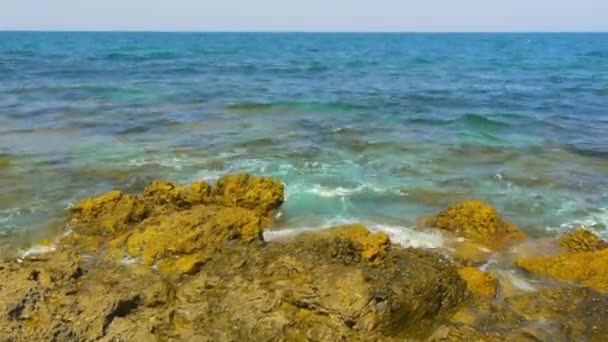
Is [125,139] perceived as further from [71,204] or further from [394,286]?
[394,286]

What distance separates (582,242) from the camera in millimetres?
10391

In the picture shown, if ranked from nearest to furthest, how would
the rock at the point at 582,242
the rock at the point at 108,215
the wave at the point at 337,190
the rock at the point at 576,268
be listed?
1. the rock at the point at 576,268
2. the rock at the point at 108,215
3. the rock at the point at 582,242
4. the wave at the point at 337,190

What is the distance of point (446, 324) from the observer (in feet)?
22.2

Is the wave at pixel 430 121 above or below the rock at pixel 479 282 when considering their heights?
below

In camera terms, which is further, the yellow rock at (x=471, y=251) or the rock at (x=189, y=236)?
the yellow rock at (x=471, y=251)

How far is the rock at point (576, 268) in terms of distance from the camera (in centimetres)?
856

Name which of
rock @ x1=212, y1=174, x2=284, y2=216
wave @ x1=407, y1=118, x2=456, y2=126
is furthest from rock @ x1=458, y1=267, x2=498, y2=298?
wave @ x1=407, y1=118, x2=456, y2=126

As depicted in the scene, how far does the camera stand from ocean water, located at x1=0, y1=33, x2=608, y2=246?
505 inches

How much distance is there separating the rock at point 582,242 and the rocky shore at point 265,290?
1290 millimetres

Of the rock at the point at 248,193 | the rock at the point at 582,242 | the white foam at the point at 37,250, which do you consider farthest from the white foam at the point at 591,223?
the white foam at the point at 37,250

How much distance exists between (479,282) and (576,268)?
1.91 meters

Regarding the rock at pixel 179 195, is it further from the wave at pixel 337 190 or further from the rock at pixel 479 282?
the rock at pixel 479 282

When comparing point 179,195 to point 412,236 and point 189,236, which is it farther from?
point 412,236

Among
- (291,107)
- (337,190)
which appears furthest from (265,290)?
(291,107)
